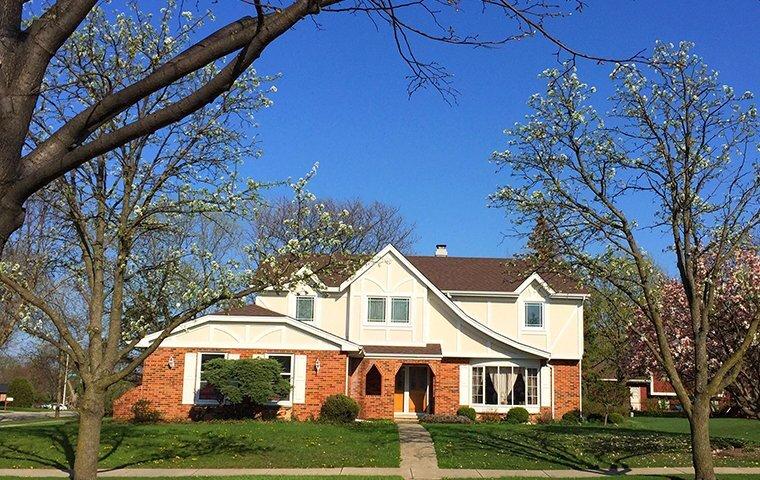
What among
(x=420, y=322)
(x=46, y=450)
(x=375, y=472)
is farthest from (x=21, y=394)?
(x=375, y=472)

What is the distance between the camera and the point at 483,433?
2212 cm

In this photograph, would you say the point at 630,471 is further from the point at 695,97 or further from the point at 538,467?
the point at 695,97

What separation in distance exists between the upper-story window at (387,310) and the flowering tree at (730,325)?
8.89 m

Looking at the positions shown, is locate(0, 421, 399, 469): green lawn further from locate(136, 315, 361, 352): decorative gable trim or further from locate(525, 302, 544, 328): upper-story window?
locate(525, 302, 544, 328): upper-story window

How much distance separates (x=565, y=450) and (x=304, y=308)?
14408 millimetres

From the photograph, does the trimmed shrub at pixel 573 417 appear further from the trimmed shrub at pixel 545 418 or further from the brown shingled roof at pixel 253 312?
the brown shingled roof at pixel 253 312

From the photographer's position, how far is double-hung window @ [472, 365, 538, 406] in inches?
1162

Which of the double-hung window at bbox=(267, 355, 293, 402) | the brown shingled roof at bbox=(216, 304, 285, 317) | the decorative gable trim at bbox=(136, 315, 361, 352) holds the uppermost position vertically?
the brown shingled roof at bbox=(216, 304, 285, 317)

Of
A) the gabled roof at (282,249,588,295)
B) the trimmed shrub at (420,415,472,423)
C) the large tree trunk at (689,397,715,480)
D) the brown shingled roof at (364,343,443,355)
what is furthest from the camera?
the gabled roof at (282,249,588,295)

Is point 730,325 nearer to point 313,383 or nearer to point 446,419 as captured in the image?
point 446,419

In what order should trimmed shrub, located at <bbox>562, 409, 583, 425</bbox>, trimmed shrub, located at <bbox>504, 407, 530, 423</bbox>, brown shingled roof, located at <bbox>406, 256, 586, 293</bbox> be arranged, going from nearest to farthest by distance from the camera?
trimmed shrub, located at <bbox>504, 407, 530, 423</bbox>
trimmed shrub, located at <bbox>562, 409, 583, 425</bbox>
brown shingled roof, located at <bbox>406, 256, 586, 293</bbox>

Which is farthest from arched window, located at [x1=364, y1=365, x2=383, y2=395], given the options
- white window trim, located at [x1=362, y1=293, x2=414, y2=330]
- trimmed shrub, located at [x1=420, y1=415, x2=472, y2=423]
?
trimmed shrub, located at [x1=420, y1=415, x2=472, y2=423]

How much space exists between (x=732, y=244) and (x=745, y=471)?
4844mm

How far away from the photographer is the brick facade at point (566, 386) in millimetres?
30078
